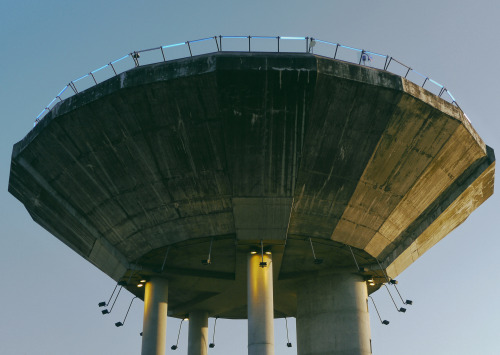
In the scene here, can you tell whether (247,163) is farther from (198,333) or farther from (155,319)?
(198,333)

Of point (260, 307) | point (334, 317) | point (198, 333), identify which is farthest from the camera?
point (198, 333)

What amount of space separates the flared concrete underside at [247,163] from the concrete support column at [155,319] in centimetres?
87

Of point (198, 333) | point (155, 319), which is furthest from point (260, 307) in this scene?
point (198, 333)

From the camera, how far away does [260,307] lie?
2227cm

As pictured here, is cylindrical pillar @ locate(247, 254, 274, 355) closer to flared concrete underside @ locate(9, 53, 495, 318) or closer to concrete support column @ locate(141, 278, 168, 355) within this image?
flared concrete underside @ locate(9, 53, 495, 318)

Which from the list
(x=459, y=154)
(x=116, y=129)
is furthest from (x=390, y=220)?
(x=116, y=129)

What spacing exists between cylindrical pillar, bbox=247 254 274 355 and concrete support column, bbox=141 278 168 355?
485 centimetres

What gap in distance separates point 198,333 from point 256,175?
14.4m

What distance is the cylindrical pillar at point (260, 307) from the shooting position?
70.5 feet

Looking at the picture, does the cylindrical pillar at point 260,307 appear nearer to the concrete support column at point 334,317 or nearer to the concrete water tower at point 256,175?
the concrete water tower at point 256,175

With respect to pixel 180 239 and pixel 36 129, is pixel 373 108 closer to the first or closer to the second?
pixel 180 239

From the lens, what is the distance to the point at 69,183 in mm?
23047

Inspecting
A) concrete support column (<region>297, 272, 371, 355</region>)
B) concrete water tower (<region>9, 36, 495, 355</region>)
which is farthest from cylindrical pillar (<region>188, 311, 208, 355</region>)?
concrete water tower (<region>9, 36, 495, 355</region>)

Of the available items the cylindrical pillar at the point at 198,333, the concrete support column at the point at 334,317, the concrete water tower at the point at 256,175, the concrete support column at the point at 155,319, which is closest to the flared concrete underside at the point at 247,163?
the concrete water tower at the point at 256,175
